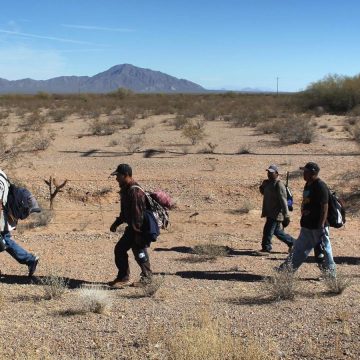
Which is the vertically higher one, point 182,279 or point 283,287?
point 283,287

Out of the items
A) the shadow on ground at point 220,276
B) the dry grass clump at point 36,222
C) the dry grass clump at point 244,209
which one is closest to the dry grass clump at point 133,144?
the dry grass clump at point 244,209

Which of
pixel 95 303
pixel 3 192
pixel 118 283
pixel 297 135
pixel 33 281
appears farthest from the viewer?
pixel 297 135

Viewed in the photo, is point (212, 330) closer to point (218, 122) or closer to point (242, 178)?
point (242, 178)

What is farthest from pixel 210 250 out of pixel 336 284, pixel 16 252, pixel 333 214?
pixel 16 252

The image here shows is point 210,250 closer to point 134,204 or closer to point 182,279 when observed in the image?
point 182,279

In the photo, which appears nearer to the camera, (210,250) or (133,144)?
(210,250)

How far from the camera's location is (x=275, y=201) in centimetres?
866

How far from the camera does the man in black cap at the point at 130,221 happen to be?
6746 mm

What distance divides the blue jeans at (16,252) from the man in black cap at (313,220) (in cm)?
342

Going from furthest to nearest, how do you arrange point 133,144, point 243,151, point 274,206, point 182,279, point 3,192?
point 133,144 < point 243,151 < point 274,206 < point 182,279 < point 3,192

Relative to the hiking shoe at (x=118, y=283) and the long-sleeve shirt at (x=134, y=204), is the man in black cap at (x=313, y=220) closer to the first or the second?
the long-sleeve shirt at (x=134, y=204)

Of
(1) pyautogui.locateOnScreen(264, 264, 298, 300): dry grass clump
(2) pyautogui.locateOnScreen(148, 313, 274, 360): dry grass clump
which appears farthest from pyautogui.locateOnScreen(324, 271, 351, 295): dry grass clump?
(2) pyautogui.locateOnScreen(148, 313, 274, 360): dry grass clump

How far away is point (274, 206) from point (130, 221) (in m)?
2.83

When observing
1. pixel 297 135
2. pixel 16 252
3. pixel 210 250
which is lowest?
pixel 210 250
